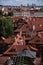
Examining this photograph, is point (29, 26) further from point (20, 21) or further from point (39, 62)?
point (39, 62)

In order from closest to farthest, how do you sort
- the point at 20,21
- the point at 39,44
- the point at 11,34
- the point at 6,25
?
1. the point at 39,44
2. the point at 11,34
3. the point at 6,25
4. the point at 20,21

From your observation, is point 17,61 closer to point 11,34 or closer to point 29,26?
point 11,34

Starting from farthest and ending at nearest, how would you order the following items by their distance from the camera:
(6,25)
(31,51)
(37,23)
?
(37,23), (6,25), (31,51)

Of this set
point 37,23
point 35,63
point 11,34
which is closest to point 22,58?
point 35,63

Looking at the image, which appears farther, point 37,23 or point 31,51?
point 37,23

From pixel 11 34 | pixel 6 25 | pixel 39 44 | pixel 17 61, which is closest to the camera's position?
pixel 17 61

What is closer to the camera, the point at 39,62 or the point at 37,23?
the point at 39,62

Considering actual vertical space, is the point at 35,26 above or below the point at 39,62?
below

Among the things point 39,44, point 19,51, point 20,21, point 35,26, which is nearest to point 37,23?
point 35,26

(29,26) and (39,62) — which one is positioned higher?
(39,62)
